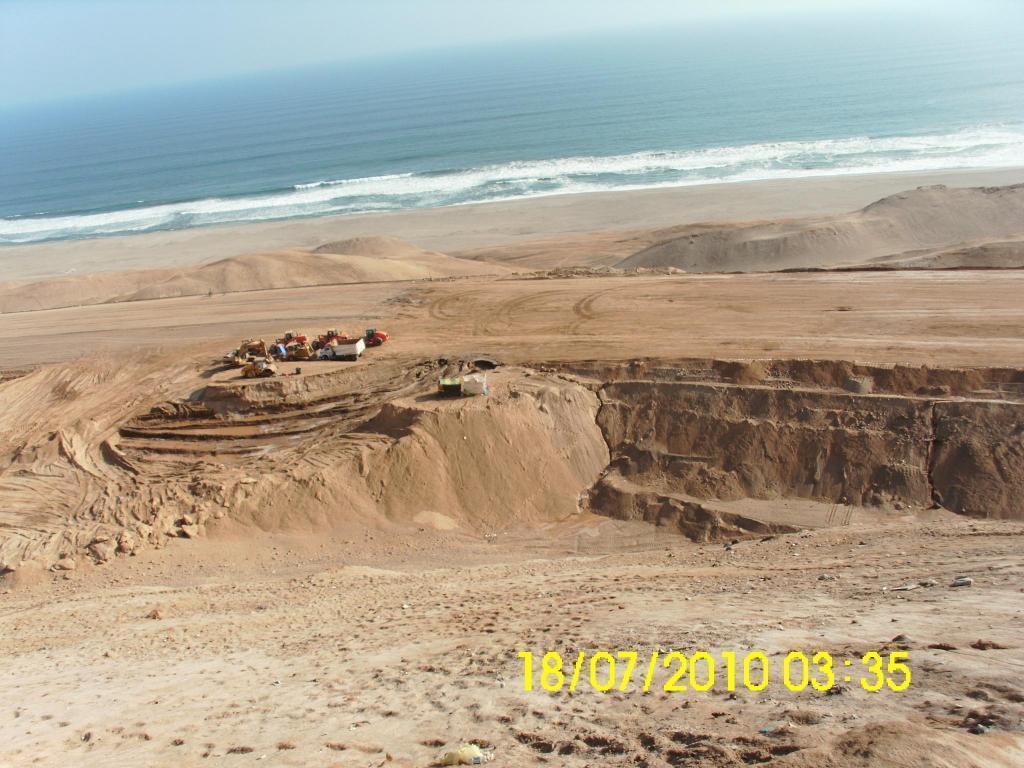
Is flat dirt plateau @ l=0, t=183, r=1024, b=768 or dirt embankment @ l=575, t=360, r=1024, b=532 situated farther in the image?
dirt embankment @ l=575, t=360, r=1024, b=532

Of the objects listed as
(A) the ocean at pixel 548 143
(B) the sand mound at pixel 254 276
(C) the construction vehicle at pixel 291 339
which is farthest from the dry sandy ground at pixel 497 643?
(A) the ocean at pixel 548 143

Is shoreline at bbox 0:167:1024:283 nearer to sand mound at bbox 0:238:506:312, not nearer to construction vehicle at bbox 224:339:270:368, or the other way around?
sand mound at bbox 0:238:506:312

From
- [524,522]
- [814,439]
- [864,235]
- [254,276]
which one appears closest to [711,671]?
[524,522]

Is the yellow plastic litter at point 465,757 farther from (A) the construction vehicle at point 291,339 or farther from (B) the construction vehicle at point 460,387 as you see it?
(A) the construction vehicle at point 291,339

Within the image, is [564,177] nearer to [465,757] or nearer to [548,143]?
[548,143]

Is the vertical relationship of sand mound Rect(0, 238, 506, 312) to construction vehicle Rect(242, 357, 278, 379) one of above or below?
above

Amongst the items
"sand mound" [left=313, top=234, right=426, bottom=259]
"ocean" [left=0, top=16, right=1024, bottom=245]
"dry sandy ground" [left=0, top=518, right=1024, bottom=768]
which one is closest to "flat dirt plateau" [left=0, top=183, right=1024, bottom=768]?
"dry sandy ground" [left=0, top=518, right=1024, bottom=768]
